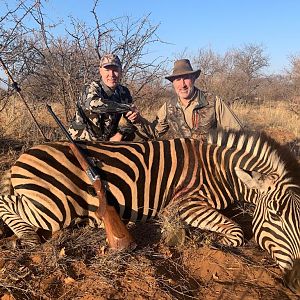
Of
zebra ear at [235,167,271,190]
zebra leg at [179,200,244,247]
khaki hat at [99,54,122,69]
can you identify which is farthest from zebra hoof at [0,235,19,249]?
khaki hat at [99,54,122,69]

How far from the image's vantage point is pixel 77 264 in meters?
2.55

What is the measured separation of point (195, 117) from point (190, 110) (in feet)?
0.34

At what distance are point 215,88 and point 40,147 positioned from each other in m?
14.7

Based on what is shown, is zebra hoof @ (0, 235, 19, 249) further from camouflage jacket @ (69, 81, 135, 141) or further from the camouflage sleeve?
the camouflage sleeve

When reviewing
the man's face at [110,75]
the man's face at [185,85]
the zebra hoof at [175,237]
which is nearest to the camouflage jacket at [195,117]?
the man's face at [185,85]

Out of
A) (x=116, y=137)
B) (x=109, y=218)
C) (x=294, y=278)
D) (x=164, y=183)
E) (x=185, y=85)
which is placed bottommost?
(x=294, y=278)

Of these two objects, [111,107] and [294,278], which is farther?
[111,107]

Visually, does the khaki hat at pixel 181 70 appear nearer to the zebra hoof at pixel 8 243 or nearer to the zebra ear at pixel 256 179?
the zebra ear at pixel 256 179

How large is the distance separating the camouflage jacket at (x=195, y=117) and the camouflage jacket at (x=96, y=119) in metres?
0.38

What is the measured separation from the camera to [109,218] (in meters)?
2.71

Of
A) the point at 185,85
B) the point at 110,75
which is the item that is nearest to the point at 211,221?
the point at 185,85

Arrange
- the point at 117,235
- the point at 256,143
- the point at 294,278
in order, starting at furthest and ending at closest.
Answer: the point at 256,143 → the point at 117,235 → the point at 294,278

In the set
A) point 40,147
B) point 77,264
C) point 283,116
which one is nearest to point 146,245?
point 77,264

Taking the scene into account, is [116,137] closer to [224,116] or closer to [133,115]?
[133,115]
